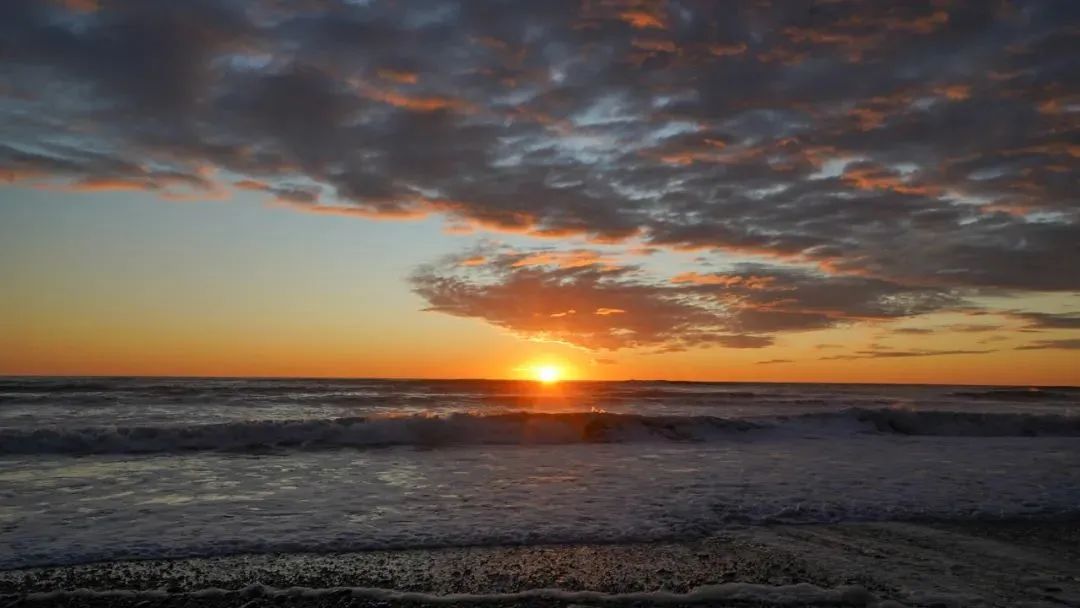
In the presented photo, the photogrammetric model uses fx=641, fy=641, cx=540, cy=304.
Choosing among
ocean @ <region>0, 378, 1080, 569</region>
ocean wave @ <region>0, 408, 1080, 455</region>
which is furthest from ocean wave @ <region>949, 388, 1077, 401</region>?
ocean @ <region>0, 378, 1080, 569</region>

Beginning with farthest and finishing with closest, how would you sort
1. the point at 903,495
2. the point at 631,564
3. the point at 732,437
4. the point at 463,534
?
the point at 732,437 < the point at 903,495 < the point at 463,534 < the point at 631,564

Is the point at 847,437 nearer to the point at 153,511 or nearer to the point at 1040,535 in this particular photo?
the point at 1040,535

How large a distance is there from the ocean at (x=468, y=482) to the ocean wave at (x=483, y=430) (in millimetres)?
90

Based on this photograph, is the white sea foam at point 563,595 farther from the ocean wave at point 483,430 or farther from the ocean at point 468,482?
the ocean wave at point 483,430

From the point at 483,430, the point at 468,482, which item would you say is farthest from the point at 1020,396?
the point at 468,482

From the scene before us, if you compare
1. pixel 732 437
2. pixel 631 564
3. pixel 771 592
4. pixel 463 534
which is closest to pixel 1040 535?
pixel 771 592

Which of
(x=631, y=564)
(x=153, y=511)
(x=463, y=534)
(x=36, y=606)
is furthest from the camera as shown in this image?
(x=153, y=511)

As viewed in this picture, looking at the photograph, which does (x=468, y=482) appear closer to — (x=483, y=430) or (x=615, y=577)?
(x=615, y=577)

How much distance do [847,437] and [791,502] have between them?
49.4 feet

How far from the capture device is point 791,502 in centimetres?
968

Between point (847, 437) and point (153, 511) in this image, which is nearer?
point (153, 511)

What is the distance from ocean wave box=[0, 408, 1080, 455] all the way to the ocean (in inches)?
3.5

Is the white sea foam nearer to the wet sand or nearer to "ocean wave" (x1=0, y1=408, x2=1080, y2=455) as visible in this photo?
the wet sand

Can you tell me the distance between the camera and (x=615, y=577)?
5.98 metres
